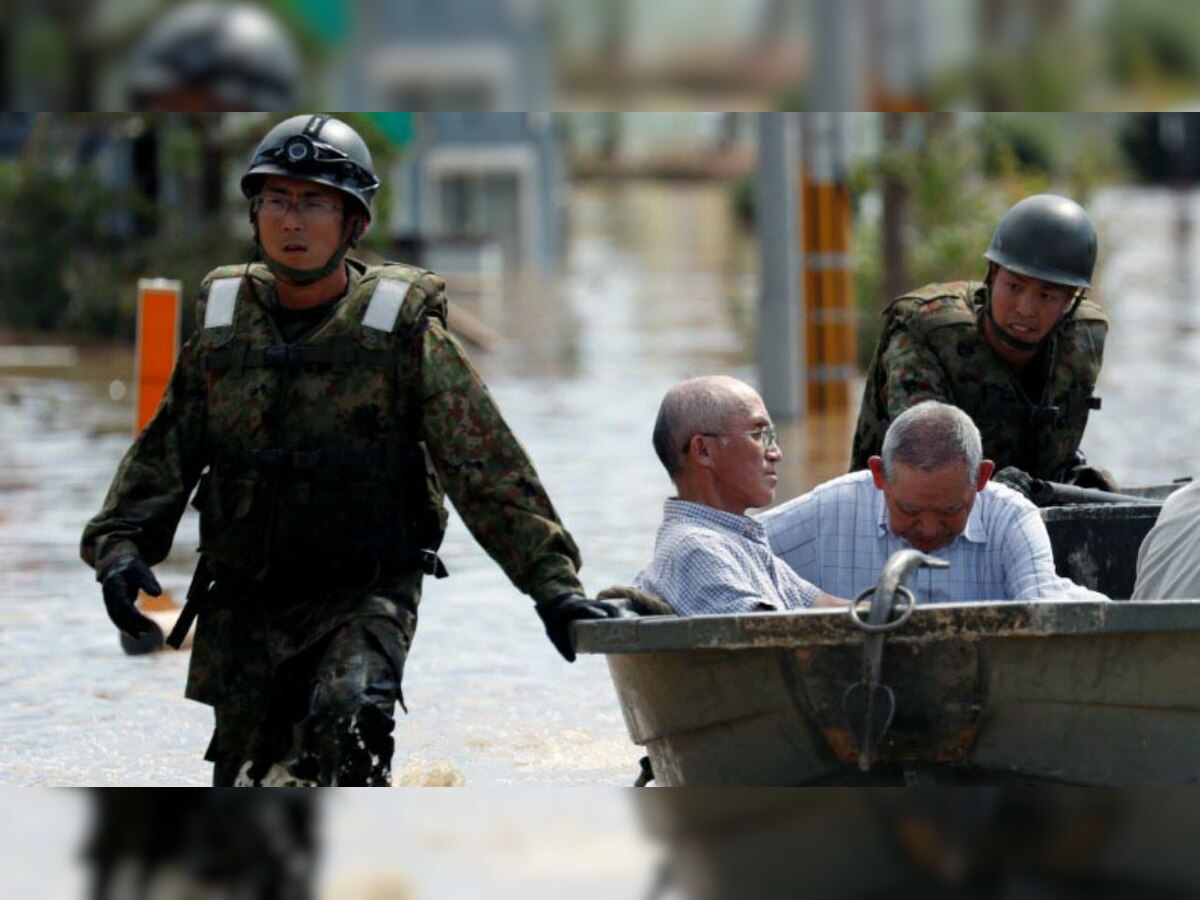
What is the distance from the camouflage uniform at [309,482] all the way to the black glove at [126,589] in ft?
0.15

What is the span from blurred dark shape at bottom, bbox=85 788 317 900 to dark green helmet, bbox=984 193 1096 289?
9.60 feet

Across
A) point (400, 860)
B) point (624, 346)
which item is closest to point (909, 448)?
point (400, 860)

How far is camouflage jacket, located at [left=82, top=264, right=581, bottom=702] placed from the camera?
4.81 meters

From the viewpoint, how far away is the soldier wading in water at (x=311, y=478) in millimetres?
4746

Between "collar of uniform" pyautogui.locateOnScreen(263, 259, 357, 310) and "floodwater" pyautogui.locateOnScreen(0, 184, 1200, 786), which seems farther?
"floodwater" pyautogui.locateOnScreen(0, 184, 1200, 786)

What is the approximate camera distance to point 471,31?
3.70ft

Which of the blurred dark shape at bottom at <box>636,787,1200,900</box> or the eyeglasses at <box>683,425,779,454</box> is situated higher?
the eyeglasses at <box>683,425,779,454</box>

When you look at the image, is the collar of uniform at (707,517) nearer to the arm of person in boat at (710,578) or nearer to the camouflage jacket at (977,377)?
the arm of person in boat at (710,578)

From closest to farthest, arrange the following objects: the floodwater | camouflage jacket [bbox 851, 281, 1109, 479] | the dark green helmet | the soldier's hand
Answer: the dark green helmet → camouflage jacket [bbox 851, 281, 1109, 479] → the soldier's hand → the floodwater

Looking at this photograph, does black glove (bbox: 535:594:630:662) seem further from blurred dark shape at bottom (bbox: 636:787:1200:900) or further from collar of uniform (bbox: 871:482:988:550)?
collar of uniform (bbox: 871:482:988:550)

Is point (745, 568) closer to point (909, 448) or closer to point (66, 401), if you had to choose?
point (909, 448)

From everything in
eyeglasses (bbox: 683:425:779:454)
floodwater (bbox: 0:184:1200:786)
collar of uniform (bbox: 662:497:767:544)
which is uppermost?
eyeglasses (bbox: 683:425:779:454)

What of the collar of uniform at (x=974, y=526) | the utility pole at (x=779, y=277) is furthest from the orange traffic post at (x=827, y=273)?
the collar of uniform at (x=974, y=526)

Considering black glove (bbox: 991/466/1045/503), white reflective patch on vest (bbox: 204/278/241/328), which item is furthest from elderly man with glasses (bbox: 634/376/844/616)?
black glove (bbox: 991/466/1045/503)
